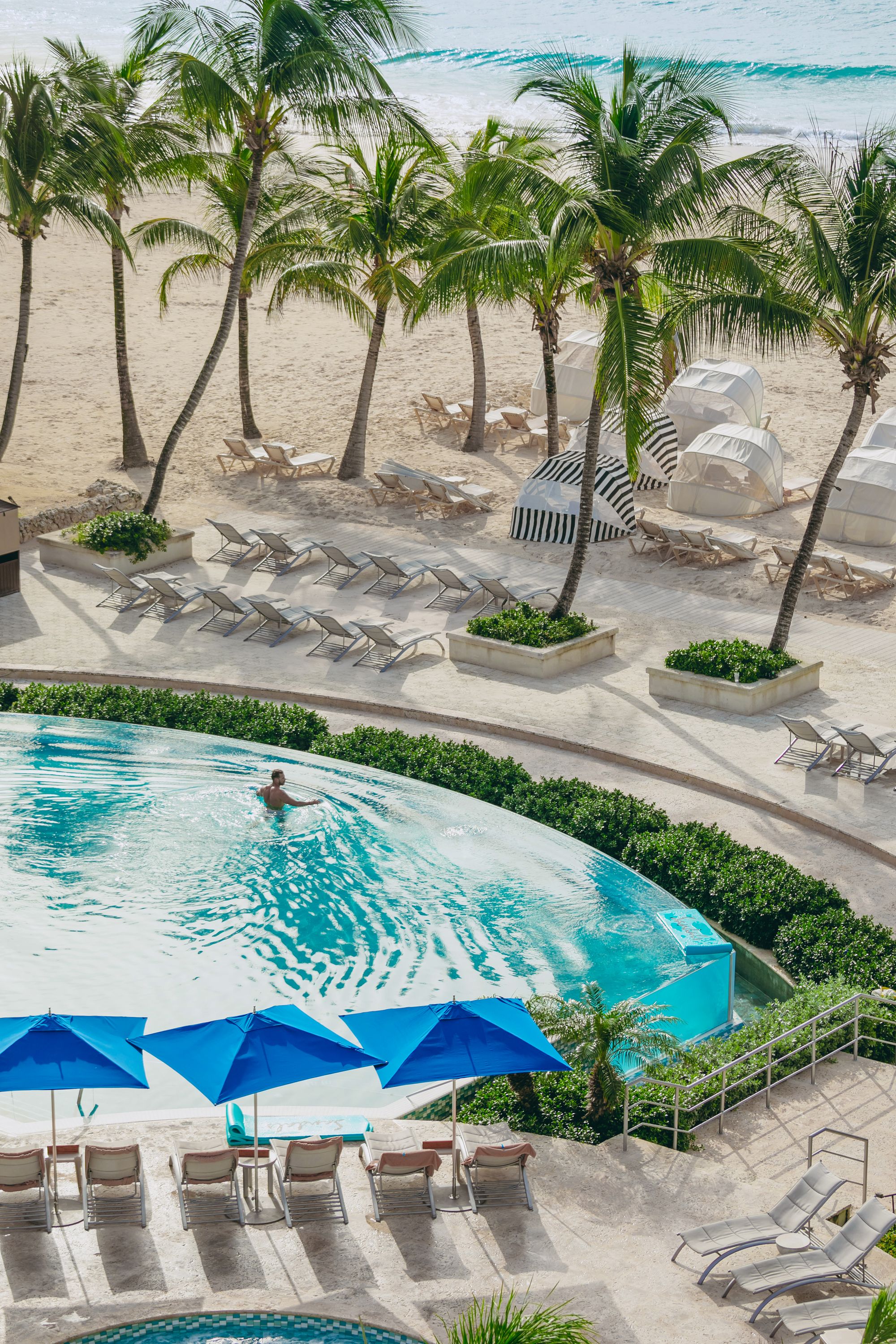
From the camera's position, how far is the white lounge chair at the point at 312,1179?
10.0 m

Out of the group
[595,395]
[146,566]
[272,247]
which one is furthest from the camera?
[272,247]

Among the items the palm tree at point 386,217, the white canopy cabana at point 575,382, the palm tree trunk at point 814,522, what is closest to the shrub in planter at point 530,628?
the palm tree trunk at point 814,522

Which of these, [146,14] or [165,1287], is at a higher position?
[146,14]

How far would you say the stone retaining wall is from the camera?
2625 centimetres

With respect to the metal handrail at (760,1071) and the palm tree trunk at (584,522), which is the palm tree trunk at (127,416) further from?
the metal handrail at (760,1071)

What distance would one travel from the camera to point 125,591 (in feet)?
78.1

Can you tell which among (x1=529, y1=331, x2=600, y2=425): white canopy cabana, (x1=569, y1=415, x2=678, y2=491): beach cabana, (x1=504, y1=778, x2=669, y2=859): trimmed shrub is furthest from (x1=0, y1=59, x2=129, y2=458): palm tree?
(x1=504, y1=778, x2=669, y2=859): trimmed shrub

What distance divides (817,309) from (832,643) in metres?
5.78

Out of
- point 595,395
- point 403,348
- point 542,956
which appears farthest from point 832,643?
point 403,348

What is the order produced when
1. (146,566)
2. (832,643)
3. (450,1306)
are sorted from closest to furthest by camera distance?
(450,1306)
(832,643)
(146,566)

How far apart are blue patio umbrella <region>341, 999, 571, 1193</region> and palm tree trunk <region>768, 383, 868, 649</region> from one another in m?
11.0

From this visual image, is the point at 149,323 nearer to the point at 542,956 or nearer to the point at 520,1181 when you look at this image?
the point at 542,956

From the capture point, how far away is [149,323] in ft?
143

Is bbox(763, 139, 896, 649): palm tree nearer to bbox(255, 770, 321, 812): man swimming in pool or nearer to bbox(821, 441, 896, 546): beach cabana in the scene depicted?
bbox(255, 770, 321, 812): man swimming in pool
